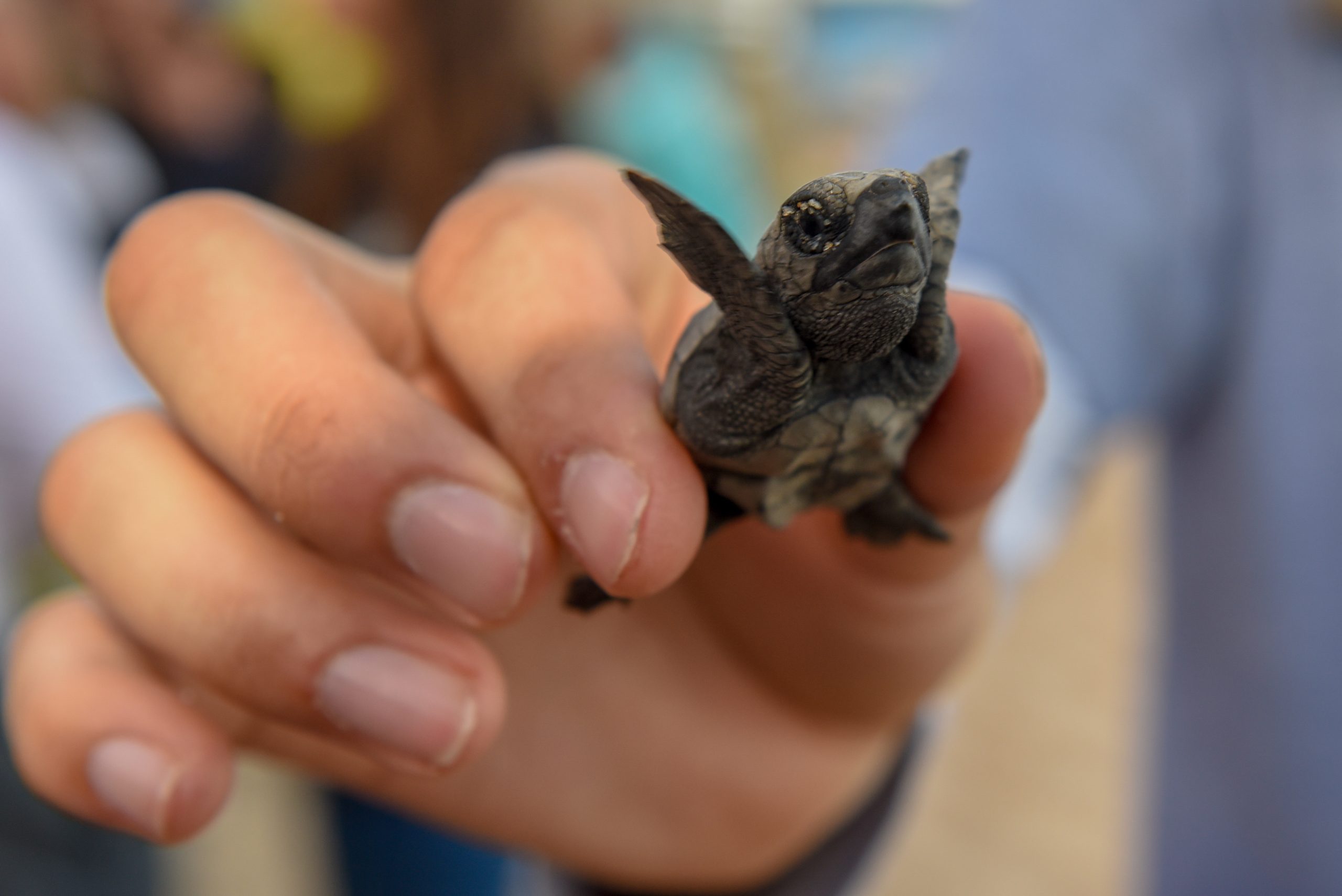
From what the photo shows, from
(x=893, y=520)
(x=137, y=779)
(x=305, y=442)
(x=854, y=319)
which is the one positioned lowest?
(x=137, y=779)

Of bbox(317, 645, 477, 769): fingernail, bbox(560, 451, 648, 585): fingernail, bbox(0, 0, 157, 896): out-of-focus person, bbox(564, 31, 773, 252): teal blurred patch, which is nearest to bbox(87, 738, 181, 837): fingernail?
bbox(317, 645, 477, 769): fingernail

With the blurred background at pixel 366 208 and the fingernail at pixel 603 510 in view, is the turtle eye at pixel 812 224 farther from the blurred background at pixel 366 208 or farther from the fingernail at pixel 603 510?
the blurred background at pixel 366 208

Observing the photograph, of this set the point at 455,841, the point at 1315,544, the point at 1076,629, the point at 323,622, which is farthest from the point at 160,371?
the point at 1076,629


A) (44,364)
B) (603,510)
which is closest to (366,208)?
(44,364)

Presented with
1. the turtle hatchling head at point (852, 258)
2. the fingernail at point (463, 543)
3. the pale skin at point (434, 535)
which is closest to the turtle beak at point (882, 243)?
the turtle hatchling head at point (852, 258)

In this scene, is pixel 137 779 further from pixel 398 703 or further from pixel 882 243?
pixel 882 243

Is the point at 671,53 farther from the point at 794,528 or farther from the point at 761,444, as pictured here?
the point at 761,444

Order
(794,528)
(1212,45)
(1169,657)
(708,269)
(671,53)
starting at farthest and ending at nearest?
(671,53)
(1169,657)
(1212,45)
(794,528)
(708,269)
